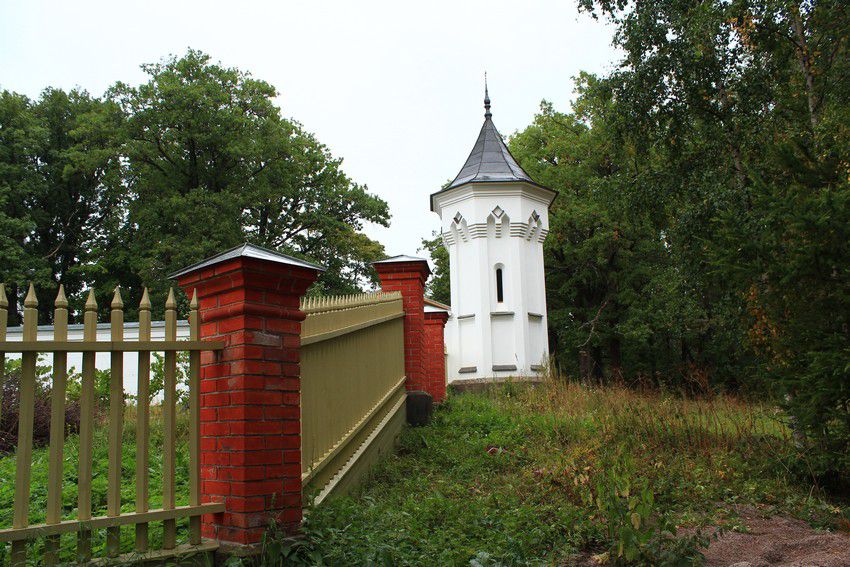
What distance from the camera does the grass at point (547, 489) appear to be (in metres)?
4.17

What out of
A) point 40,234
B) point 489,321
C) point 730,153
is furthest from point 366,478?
point 40,234

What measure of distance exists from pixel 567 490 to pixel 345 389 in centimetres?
195

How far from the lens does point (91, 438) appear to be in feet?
11.1

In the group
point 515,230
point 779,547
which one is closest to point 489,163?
point 515,230

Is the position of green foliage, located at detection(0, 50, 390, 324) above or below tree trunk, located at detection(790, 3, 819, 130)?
above

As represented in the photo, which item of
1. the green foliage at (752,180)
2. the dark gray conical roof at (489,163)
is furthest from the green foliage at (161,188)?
the green foliage at (752,180)

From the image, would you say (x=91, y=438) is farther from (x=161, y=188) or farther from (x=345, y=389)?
(x=161, y=188)

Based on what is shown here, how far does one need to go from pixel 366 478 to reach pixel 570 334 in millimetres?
21651

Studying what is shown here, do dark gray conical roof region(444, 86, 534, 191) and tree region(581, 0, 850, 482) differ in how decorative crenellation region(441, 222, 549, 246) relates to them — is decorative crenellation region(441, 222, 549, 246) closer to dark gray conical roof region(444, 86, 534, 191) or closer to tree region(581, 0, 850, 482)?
dark gray conical roof region(444, 86, 534, 191)

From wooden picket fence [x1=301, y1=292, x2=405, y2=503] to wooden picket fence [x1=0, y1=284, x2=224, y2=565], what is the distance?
1026mm

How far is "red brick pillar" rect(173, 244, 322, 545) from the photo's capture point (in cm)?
384

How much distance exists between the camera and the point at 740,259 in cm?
627

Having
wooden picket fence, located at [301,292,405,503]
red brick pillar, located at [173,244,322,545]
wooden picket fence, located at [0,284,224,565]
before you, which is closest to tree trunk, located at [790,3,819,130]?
wooden picket fence, located at [301,292,405,503]

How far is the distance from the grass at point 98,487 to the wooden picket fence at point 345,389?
3.17ft
